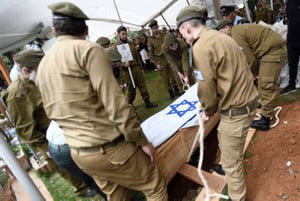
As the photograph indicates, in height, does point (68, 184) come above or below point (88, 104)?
below

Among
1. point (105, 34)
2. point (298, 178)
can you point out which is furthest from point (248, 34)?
point (105, 34)

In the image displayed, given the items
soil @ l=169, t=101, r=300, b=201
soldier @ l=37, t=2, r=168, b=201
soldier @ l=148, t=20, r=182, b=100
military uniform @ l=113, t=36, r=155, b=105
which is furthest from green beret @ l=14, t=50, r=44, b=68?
soldier @ l=148, t=20, r=182, b=100

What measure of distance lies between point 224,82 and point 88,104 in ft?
3.00

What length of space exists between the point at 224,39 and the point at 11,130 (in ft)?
14.6

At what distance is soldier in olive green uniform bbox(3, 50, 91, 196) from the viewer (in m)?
2.21

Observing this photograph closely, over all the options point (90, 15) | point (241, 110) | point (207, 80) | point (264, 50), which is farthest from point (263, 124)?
point (90, 15)

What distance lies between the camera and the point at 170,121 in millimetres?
2668

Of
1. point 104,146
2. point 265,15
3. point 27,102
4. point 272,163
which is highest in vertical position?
point 27,102

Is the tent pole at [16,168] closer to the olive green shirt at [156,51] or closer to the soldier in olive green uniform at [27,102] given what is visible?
the soldier in olive green uniform at [27,102]

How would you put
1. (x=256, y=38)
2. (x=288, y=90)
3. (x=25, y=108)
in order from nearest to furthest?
1. (x=25, y=108)
2. (x=256, y=38)
3. (x=288, y=90)

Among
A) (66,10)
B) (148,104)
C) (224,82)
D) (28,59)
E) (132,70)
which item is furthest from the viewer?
(148,104)

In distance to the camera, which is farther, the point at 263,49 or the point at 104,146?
the point at 263,49

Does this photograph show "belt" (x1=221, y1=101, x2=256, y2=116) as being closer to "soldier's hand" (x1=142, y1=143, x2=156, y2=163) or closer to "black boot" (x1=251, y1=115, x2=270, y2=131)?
"soldier's hand" (x1=142, y1=143, x2=156, y2=163)

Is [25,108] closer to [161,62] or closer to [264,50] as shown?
[264,50]
